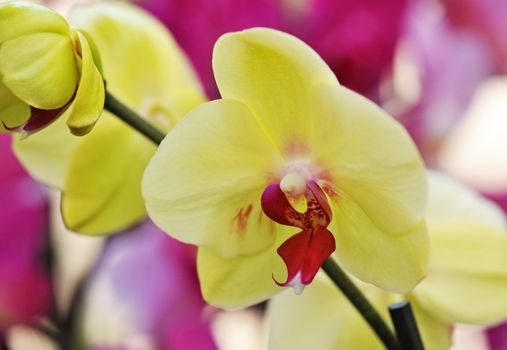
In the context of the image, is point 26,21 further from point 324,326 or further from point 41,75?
point 324,326

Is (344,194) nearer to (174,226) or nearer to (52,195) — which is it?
(174,226)

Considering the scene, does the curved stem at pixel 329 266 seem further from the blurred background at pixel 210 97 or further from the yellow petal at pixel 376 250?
the blurred background at pixel 210 97

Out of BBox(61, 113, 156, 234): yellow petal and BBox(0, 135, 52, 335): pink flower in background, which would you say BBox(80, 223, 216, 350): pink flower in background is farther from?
BBox(61, 113, 156, 234): yellow petal

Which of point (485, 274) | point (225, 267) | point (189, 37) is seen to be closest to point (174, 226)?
point (225, 267)

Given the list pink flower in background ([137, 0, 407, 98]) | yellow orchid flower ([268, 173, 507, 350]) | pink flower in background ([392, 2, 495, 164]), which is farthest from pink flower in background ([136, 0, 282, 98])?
yellow orchid flower ([268, 173, 507, 350])

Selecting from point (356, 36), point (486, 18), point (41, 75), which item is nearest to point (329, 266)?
point (41, 75)
